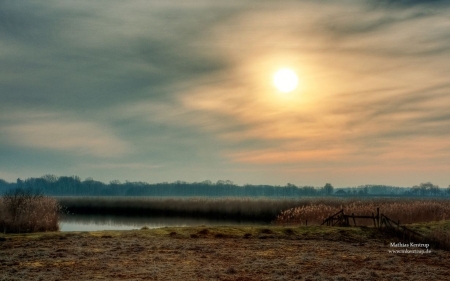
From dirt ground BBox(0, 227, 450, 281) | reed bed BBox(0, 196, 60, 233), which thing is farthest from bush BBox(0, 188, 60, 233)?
dirt ground BBox(0, 227, 450, 281)

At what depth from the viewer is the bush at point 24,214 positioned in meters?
26.5

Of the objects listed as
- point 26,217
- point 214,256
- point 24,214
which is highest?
point 24,214

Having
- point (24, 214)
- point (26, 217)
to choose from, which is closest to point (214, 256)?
point (26, 217)

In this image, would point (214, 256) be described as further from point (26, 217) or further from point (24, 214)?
point (24, 214)

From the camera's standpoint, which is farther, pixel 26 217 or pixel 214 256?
pixel 26 217

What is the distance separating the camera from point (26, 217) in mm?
27000

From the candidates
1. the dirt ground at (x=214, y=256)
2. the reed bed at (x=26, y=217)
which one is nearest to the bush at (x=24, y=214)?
the reed bed at (x=26, y=217)

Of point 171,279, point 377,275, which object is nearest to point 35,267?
point 171,279

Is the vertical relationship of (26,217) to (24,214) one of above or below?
below

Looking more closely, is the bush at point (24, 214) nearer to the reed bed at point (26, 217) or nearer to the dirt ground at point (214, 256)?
the reed bed at point (26, 217)

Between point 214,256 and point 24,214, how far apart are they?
15.2 m

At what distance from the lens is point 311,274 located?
49.6 feet

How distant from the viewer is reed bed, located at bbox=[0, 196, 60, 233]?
26516 millimetres

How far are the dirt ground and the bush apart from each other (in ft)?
10.3
